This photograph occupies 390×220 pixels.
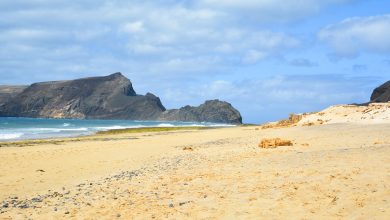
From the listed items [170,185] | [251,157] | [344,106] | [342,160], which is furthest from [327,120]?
[170,185]

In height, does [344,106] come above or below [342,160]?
above

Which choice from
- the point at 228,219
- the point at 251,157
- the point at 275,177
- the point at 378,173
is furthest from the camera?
the point at 251,157

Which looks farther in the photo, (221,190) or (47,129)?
(47,129)

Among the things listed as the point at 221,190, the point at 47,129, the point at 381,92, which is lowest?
the point at 221,190

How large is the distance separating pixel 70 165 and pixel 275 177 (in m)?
11.0

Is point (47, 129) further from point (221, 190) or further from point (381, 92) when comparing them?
point (221, 190)

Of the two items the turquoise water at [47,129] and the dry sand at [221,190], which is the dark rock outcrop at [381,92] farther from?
the dry sand at [221,190]

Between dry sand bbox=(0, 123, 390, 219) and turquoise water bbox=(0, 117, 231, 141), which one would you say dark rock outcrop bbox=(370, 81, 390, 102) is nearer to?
turquoise water bbox=(0, 117, 231, 141)

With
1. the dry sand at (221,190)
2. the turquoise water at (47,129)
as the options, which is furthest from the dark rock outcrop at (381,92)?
the dry sand at (221,190)

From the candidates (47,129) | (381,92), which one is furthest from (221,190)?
(47,129)

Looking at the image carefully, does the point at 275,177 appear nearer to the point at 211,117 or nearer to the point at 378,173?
the point at 378,173

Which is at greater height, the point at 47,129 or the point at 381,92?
the point at 381,92

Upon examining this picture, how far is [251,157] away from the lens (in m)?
17.2

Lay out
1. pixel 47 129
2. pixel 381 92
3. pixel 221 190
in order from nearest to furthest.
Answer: pixel 221 190 → pixel 381 92 → pixel 47 129
